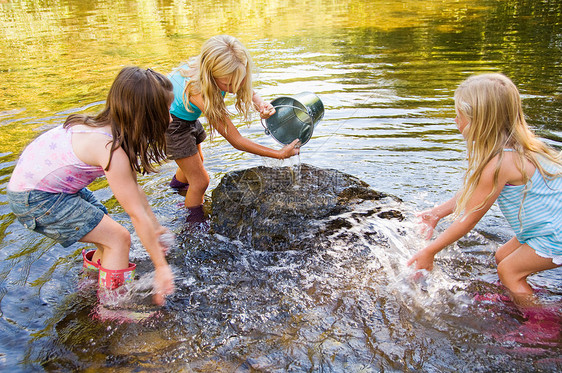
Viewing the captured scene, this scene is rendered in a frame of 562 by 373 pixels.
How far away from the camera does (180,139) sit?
13.8 ft

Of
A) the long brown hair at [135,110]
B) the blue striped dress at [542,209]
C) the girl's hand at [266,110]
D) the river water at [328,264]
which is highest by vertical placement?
the long brown hair at [135,110]

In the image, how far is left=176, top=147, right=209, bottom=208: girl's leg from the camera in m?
4.35

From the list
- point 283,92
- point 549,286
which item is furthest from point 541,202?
point 283,92

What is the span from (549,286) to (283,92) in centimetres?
519

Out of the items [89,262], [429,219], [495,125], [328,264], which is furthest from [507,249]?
[89,262]

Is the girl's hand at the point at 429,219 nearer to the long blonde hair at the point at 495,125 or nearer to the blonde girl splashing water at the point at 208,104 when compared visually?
the long blonde hair at the point at 495,125

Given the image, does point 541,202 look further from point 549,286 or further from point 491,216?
point 491,216

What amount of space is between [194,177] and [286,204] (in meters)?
0.91

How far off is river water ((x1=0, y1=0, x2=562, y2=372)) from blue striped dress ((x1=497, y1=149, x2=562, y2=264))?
18.8 inches

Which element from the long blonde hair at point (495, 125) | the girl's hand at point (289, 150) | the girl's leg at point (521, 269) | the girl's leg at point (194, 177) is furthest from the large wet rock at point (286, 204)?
the long blonde hair at point (495, 125)

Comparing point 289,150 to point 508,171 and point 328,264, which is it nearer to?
point 328,264

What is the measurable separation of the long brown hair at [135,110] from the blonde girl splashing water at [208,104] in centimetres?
78

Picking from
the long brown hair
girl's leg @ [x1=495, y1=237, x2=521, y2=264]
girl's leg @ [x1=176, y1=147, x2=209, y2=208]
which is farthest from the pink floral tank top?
girl's leg @ [x1=495, y1=237, x2=521, y2=264]

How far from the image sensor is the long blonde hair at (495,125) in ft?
8.87
